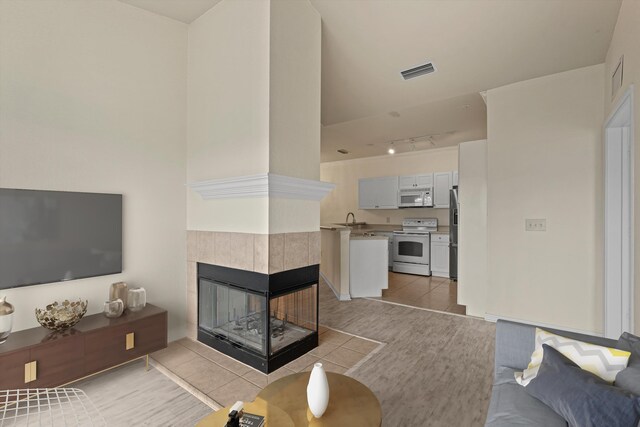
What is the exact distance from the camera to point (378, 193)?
7.27 metres

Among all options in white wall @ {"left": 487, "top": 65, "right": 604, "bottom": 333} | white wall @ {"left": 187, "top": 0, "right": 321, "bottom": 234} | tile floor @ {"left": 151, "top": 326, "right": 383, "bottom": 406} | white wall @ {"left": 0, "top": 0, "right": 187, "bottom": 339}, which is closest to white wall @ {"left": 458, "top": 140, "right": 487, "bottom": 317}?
white wall @ {"left": 487, "top": 65, "right": 604, "bottom": 333}

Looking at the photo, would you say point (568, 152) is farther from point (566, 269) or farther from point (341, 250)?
point (341, 250)

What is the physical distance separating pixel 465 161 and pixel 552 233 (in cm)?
130

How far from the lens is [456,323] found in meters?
3.58

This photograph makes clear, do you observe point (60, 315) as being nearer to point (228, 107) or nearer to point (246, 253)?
point (246, 253)

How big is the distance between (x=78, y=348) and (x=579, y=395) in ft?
9.63

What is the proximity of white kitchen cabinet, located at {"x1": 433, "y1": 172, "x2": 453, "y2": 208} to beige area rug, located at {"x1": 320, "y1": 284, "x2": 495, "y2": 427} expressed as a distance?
3000 mm

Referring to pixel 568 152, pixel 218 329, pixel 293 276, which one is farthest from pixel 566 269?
pixel 218 329

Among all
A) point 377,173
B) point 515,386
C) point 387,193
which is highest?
point 377,173

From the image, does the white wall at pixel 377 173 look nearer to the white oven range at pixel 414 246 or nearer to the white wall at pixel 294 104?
the white oven range at pixel 414 246

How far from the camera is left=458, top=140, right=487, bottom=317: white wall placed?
383 cm

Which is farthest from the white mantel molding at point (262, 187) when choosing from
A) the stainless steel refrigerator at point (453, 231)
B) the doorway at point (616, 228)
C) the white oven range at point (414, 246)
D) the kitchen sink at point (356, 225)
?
the kitchen sink at point (356, 225)

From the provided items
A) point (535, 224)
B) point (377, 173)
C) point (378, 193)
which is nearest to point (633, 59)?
point (535, 224)

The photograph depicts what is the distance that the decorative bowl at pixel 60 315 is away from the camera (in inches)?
84.9
